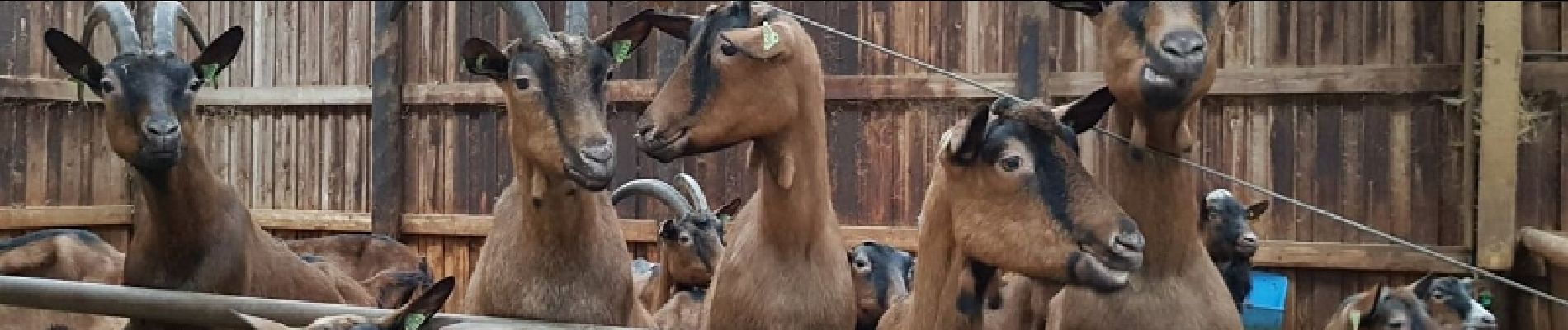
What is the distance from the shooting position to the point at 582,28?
3.82 m

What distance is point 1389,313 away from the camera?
160 inches

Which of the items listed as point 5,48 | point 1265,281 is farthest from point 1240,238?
point 5,48

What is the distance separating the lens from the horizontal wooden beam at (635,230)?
265 inches

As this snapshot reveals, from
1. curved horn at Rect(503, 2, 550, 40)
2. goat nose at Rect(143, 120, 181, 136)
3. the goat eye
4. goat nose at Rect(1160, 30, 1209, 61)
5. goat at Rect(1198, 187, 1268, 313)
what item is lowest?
goat at Rect(1198, 187, 1268, 313)

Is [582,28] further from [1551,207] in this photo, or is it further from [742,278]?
[1551,207]

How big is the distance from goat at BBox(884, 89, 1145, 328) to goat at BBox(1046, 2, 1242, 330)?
0.26 ft

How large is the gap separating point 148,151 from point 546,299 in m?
1.33

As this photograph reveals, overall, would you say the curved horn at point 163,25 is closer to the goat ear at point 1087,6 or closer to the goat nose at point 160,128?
the goat nose at point 160,128

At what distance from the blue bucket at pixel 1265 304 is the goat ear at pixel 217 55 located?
366cm

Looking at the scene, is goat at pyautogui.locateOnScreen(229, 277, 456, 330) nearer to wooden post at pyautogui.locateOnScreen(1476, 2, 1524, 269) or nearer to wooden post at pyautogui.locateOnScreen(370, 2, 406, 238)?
wooden post at pyautogui.locateOnScreen(1476, 2, 1524, 269)

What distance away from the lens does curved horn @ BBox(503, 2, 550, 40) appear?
3.68 m

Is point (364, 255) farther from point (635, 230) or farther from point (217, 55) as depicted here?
point (217, 55)

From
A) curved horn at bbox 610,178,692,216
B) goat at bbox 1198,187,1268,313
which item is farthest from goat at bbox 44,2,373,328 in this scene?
goat at bbox 1198,187,1268,313

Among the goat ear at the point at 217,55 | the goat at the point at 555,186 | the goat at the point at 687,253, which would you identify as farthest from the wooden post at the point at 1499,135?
the goat ear at the point at 217,55
